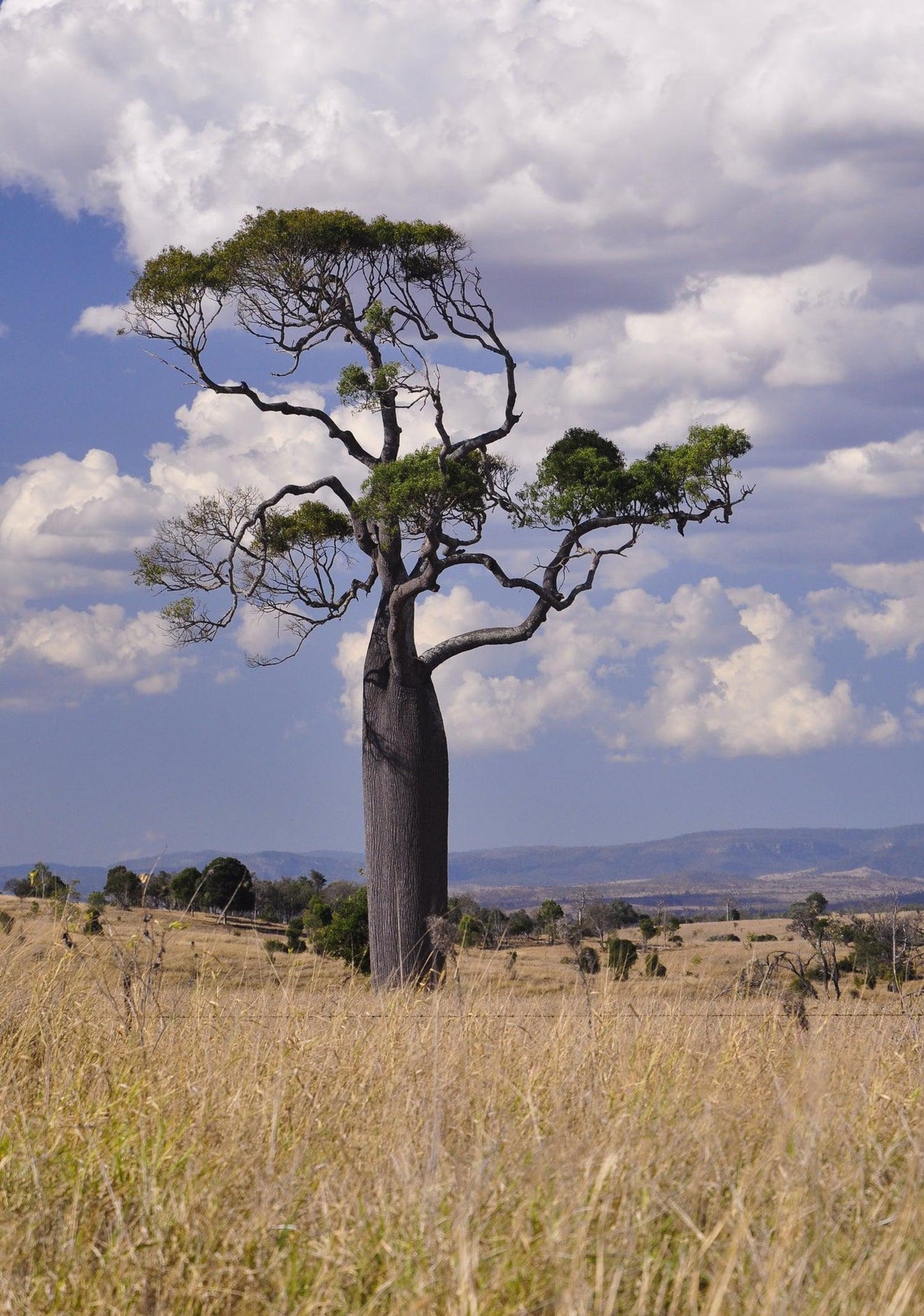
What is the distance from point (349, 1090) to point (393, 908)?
8754mm

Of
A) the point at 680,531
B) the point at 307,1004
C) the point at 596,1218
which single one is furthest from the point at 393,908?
the point at 596,1218

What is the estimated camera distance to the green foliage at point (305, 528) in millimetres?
15102

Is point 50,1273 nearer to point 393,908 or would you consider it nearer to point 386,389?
point 393,908

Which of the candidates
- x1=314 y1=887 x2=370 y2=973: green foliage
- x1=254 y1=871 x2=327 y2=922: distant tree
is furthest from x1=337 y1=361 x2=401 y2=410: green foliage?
x1=254 y1=871 x2=327 y2=922: distant tree

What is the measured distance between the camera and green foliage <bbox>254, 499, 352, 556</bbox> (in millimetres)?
15102

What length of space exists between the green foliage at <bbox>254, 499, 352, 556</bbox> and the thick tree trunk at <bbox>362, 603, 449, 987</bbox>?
7.53ft

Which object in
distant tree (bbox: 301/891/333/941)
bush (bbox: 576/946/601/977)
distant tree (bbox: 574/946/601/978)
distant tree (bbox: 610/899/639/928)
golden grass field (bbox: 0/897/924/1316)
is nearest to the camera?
golden grass field (bbox: 0/897/924/1316)

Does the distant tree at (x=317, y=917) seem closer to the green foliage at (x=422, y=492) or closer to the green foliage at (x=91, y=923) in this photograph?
the green foliage at (x=422, y=492)

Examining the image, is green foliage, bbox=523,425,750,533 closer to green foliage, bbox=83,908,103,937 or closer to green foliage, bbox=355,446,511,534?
green foliage, bbox=355,446,511,534

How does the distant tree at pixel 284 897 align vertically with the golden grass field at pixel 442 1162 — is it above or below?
below

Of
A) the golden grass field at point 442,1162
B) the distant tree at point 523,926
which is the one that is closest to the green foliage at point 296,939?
the distant tree at point 523,926

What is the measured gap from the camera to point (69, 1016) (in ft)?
18.2

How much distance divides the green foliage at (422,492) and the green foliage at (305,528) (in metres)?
2.03

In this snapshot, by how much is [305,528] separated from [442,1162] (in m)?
12.2
